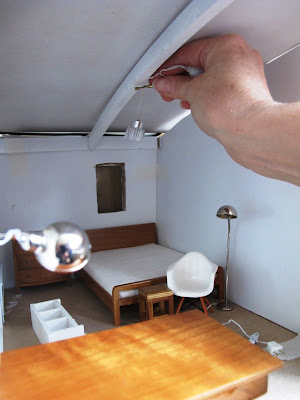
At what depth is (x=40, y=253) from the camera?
0.78 m

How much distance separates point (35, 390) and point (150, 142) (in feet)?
17.7

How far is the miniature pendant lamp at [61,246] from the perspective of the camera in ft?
2.41

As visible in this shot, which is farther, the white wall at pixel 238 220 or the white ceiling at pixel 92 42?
the white wall at pixel 238 220

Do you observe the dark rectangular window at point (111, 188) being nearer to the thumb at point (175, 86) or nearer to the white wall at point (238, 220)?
the white wall at point (238, 220)

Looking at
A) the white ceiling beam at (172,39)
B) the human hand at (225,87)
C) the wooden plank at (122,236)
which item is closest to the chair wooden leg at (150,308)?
the wooden plank at (122,236)

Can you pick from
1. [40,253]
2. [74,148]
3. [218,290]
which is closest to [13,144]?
[74,148]

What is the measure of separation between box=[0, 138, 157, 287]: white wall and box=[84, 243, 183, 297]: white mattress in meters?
0.77

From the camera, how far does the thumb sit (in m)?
1.81

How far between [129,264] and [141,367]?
332 cm

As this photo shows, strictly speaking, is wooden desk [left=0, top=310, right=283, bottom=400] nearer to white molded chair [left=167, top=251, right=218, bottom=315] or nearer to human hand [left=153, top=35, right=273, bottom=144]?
human hand [left=153, top=35, right=273, bottom=144]

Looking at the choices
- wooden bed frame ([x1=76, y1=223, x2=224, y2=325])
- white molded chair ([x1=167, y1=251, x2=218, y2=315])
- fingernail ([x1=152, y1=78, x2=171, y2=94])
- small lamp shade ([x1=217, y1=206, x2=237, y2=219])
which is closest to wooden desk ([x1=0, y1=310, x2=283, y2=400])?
fingernail ([x1=152, y1=78, x2=171, y2=94])

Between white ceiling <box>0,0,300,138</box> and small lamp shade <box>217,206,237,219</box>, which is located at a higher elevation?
white ceiling <box>0,0,300,138</box>

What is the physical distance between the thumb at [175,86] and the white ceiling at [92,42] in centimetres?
89

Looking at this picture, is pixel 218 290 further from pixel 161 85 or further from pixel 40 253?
pixel 40 253
